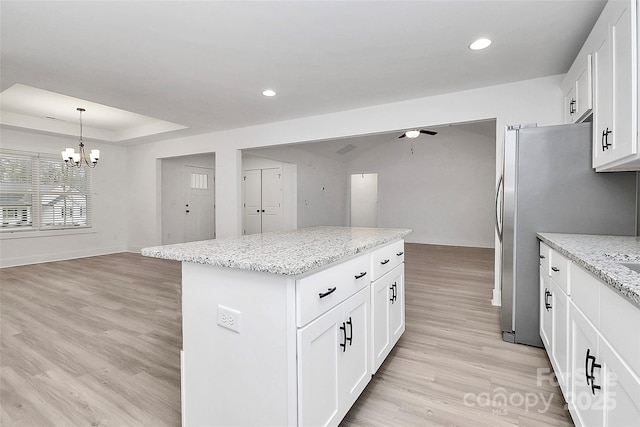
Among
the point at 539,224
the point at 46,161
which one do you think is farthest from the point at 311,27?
the point at 46,161

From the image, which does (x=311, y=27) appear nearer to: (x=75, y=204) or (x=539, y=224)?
(x=539, y=224)

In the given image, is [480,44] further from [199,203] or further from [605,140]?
[199,203]

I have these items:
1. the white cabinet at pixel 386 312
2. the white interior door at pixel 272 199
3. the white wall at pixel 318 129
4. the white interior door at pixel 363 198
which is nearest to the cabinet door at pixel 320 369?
the white cabinet at pixel 386 312

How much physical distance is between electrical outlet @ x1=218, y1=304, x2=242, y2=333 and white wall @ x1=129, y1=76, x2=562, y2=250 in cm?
341

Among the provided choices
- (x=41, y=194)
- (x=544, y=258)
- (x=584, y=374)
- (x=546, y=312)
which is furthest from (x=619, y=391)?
(x=41, y=194)

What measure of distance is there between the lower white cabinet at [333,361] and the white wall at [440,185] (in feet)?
23.0

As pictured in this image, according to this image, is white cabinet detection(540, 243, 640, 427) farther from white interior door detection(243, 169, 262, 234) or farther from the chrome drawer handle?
white interior door detection(243, 169, 262, 234)

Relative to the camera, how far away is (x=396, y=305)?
2303 millimetres

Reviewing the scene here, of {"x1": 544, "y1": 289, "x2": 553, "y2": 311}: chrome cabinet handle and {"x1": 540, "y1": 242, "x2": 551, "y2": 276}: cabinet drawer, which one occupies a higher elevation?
{"x1": 540, "y1": 242, "x2": 551, "y2": 276}: cabinet drawer

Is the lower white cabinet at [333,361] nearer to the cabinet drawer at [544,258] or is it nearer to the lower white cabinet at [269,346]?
the lower white cabinet at [269,346]

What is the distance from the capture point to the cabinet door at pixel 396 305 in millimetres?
2191

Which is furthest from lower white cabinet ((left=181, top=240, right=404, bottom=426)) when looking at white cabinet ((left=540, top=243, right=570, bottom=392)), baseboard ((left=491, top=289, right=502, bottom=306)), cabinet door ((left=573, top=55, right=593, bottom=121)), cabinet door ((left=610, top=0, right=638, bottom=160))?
baseboard ((left=491, top=289, right=502, bottom=306))

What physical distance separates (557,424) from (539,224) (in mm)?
1358

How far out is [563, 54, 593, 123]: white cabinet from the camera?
2256 millimetres
